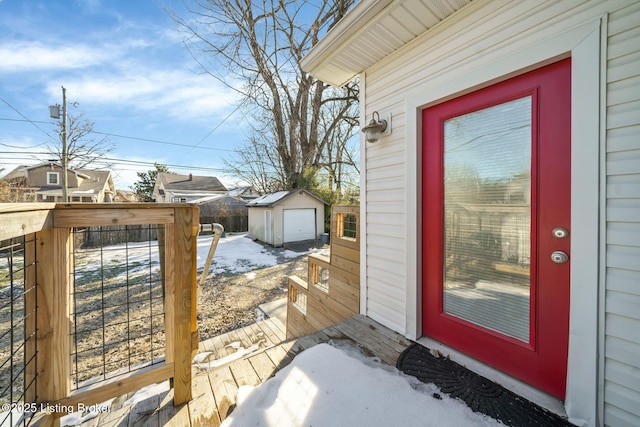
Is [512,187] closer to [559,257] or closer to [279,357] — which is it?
[559,257]

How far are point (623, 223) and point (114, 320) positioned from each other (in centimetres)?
648

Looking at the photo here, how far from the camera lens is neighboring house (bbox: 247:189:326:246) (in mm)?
10562

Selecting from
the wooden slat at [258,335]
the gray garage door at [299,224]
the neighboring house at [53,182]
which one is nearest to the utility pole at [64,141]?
the neighboring house at [53,182]

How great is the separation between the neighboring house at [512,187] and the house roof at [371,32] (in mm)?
13

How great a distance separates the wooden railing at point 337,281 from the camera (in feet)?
8.68

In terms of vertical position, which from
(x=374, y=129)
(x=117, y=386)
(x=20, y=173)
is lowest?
(x=117, y=386)

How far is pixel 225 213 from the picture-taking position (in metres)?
15.2

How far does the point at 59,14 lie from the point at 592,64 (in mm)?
9206

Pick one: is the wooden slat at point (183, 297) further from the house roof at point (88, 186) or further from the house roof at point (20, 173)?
the house roof at point (20, 173)

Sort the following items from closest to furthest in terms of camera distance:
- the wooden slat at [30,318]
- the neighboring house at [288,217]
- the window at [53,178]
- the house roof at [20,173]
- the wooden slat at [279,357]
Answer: the wooden slat at [30,318] < the wooden slat at [279,357] < the neighboring house at [288,217] < the house roof at [20,173] < the window at [53,178]

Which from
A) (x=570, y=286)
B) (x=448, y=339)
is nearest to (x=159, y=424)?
(x=448, y=339)

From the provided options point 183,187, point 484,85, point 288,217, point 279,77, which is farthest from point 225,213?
point 484,85

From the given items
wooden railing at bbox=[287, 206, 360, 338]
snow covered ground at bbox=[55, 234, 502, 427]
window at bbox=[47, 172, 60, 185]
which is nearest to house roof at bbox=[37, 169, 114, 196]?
window at bbox=[47, 172, 60, 185]

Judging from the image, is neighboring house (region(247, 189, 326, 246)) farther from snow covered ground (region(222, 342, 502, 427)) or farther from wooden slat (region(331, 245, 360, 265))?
snow covered ground (region(222, 342, 502, 427))
